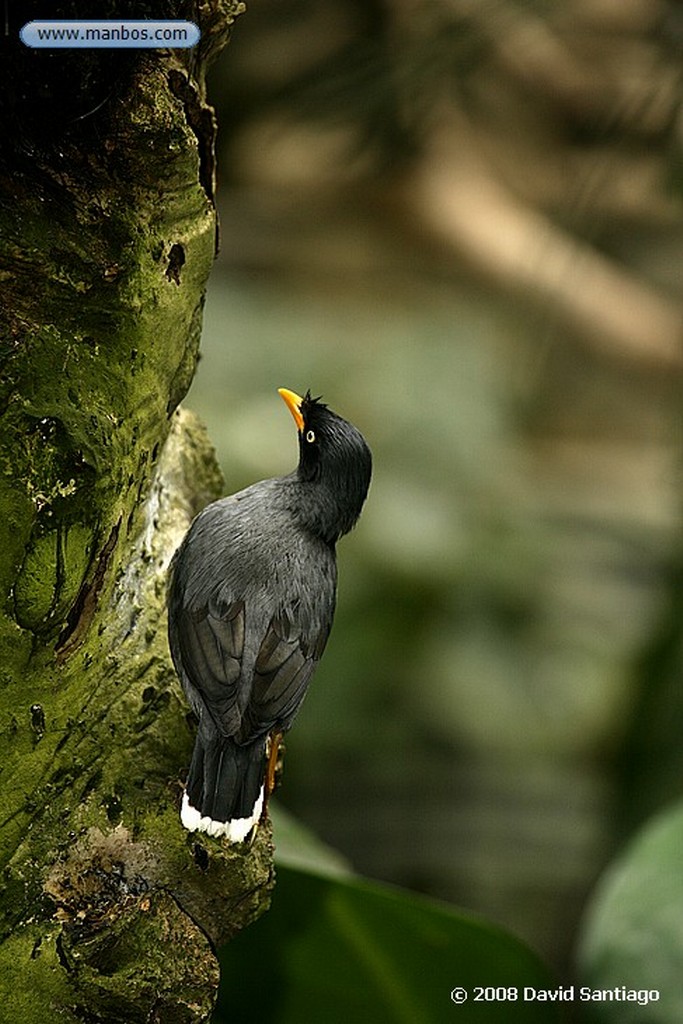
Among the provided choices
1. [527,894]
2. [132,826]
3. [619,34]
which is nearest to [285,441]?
[619,34]

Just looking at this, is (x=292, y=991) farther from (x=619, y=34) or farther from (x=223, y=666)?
(x=619, y=34)

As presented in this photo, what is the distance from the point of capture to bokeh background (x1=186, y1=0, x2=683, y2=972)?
3.62 m

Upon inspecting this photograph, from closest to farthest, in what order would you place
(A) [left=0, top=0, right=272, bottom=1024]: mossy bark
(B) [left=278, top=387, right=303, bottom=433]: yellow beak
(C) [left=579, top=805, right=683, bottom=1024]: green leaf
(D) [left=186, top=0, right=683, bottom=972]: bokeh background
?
(A) [left=0, top=0, right=272, bottom=1024]: mossy bark, (B) [left=278, top=387, right=303, bottom=433]: yellow beak, (C) [left=579, top=805, right=683, bottom=1024]: green leaf, (D) [left=186, top=0, right=683, bottom=972]: bokeh background

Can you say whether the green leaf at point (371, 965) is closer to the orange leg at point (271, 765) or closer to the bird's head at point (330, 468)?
the orange leg at point (271, 765)

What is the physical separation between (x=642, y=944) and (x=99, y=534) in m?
1.12

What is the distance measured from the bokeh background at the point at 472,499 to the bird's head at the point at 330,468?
1.89 metres

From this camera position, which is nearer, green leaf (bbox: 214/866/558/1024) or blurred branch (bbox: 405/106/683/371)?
green leaf (bbox: 214/866/558/1024)

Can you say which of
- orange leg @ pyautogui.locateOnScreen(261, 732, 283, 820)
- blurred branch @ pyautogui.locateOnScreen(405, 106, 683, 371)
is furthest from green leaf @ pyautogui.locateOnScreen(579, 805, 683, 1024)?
blurred branch @ pyautogui.locateOnScreen(405, 106, 683, 371)

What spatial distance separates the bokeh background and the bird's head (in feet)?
6.20

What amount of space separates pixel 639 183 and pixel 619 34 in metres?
0.60

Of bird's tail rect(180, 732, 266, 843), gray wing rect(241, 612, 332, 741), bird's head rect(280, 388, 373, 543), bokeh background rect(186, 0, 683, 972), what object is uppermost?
bird's head rect(280, 388, 373, 543)

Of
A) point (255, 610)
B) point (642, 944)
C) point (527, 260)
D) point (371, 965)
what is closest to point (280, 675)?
point (255, 610)

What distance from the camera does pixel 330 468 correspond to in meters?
1.22

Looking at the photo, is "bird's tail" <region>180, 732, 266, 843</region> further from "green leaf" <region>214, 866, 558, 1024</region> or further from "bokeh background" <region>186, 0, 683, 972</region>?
"bokeh background" <region>186, 0, 683, 972</region>
